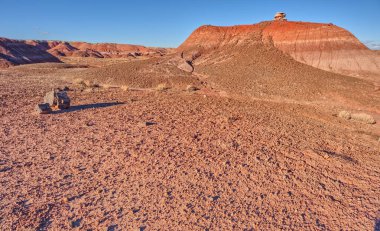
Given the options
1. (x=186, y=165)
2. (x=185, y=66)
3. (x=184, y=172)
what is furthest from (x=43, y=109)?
(x=185, y=66)

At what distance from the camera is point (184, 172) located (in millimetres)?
5016

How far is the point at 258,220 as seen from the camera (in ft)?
12.3

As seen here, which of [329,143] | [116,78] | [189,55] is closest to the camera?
[329,143]

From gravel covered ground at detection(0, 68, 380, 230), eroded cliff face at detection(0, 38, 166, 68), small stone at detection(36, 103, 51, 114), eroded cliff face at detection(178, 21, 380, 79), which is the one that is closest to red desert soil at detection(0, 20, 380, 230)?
gravel covered ground at detection(0, 68, 380, 230)

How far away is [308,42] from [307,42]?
0.22ft

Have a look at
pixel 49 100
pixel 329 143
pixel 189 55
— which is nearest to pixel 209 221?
pixel 329 143

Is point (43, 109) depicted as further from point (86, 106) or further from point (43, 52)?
point (43, 52)

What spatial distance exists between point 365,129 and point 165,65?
1438 cm

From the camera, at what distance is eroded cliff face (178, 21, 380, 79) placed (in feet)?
56.7

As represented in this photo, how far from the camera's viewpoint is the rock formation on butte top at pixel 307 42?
56.7 feet

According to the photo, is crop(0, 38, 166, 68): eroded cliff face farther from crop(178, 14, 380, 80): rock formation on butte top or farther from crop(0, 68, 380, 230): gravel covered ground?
crop(0, 68, 380, 230): gravel covered ground

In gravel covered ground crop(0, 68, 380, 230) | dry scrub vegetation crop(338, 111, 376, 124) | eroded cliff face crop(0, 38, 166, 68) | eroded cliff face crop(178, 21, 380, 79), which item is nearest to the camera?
gravel covered ground crop(0, 68, 380, 230)

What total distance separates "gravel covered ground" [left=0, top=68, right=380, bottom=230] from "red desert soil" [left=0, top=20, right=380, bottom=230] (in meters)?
0.02

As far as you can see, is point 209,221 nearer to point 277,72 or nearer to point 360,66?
point 277,72
